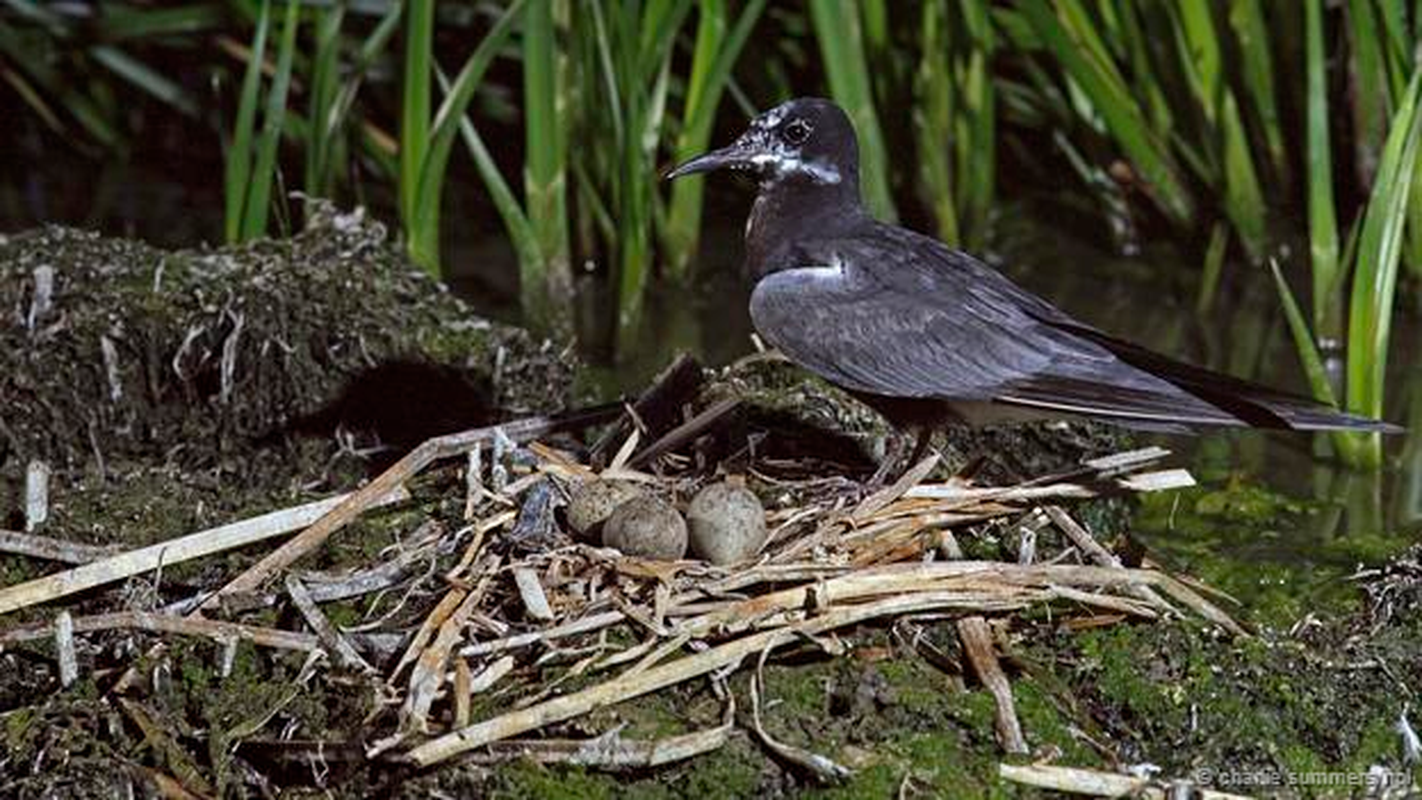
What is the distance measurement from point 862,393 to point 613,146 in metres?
2.55

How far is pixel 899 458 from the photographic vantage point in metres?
5.40

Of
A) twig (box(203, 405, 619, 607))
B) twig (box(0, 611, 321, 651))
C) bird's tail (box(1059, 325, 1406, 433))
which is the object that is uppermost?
bird's tail (box(1059, 325, 1406, 433))

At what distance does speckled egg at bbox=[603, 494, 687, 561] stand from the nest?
0.09ft

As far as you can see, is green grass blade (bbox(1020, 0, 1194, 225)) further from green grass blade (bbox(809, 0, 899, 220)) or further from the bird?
the bird

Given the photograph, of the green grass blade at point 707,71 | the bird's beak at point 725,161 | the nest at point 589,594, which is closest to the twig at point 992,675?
the nest at point 589,594

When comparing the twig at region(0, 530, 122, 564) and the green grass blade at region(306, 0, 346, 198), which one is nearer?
the twig at region(0, 530, 122, 564)

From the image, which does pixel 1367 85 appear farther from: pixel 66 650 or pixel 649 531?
pixel 66 650

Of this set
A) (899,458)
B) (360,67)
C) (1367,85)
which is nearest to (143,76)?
(360,67)

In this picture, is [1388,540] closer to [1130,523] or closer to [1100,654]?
[1130,523]

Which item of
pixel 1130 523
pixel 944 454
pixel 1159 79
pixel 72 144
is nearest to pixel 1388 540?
pixel 1130 523

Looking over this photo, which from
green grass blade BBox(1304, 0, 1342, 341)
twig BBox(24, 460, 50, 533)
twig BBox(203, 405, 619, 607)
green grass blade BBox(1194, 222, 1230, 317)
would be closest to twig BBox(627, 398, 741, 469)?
twig BBox(203, 405, 619, 607)

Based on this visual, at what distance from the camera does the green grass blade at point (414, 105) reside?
707 cm

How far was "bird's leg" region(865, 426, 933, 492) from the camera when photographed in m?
5.27

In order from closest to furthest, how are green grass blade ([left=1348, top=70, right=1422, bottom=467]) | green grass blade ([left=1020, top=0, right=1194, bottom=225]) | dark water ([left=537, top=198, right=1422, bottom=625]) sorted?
dark water ([left=537, top=198, right=1422, bottom=625])
green grass blade ([left=1348, top=70, right=1422, bottom=467])
green grass blade ([left=1020, top=0, right=1194, bottom=225])
